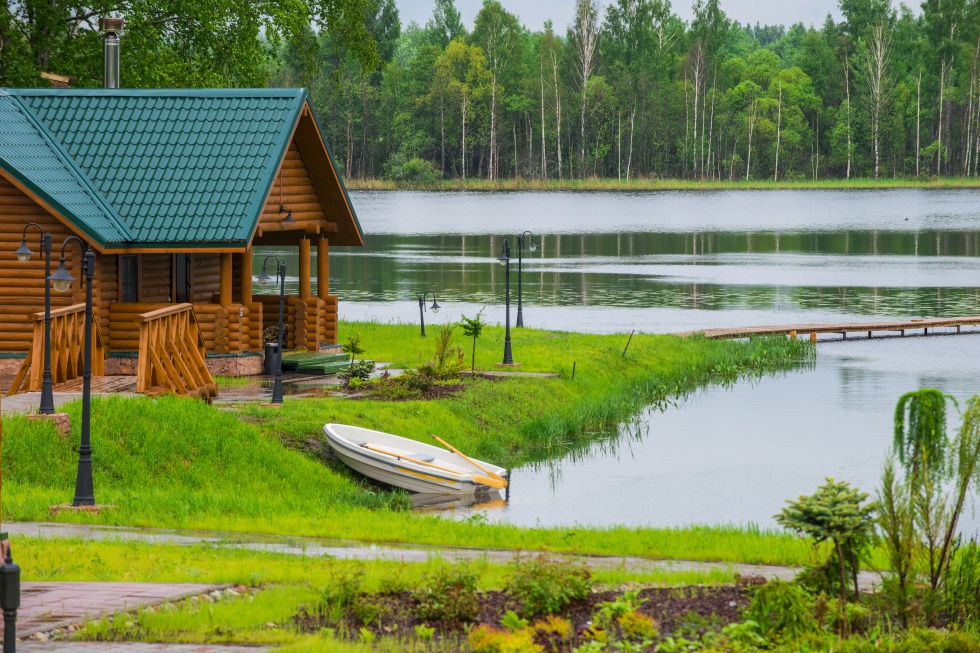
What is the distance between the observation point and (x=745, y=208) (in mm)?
127750

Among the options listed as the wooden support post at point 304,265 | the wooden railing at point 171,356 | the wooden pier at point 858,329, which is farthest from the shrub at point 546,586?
the wooden pier at point 858,329

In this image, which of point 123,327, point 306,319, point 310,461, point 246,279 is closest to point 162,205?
point 246,279

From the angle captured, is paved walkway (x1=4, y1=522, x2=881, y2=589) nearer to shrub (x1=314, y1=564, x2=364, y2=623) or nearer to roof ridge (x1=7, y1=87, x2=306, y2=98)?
shrub (x1=314, y1=564, x2=364, y2=623)

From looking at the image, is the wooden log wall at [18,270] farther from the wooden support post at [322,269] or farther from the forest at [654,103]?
the forest at [654,103]

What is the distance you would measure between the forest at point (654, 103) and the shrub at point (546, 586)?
415ft

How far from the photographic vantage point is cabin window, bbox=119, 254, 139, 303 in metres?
29.1

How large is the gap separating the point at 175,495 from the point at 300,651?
354 inches

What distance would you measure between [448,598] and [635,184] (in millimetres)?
136023

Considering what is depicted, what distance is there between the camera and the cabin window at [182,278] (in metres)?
30.2

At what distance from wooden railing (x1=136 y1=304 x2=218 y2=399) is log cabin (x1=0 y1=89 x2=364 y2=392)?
5 centimetres

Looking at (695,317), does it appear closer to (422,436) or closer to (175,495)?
(422,436)

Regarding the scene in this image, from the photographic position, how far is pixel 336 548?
53.4ft

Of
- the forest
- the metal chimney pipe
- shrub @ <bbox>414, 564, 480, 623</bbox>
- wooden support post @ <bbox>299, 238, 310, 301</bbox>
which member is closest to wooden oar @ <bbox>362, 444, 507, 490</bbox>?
wooden support post @ <bbox>299, 238, 310, 301</bbox>

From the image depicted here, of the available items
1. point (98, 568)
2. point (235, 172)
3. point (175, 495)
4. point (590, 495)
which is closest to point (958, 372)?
point (590, 495)
